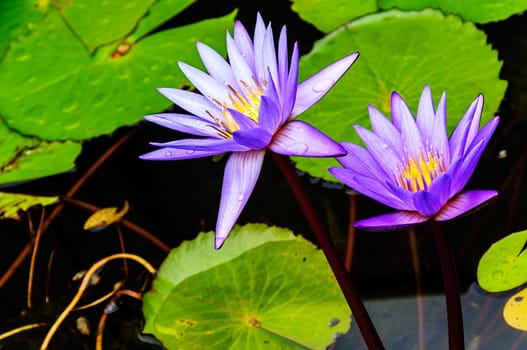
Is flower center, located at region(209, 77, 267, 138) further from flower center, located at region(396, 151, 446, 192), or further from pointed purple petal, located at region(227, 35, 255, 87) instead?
flower center, located at region(396, 151, 446, 192)

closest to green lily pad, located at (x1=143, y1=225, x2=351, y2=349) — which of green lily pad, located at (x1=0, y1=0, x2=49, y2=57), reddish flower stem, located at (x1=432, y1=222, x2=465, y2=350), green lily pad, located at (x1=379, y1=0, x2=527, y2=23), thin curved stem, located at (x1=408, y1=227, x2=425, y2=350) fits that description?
thin curved stem, located at (x1=408, y1=227, x2=425, y2=350)

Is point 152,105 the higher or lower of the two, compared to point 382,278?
higher

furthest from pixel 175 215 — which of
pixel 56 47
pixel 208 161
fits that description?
pixel 56 47

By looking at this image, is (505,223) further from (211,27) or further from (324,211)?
(211,27)

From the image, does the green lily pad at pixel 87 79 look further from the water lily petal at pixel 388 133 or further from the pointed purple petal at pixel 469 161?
the pointed purple petal at pixel 469 161

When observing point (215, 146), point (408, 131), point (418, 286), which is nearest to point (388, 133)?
point (408, 131)

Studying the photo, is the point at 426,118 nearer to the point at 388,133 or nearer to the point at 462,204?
the point at 388,133

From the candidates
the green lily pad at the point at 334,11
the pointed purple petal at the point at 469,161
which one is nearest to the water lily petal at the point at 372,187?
the pointed purple petal at the point at 469,161

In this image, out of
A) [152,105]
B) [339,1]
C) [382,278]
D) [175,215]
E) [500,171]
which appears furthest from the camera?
[339,1]
